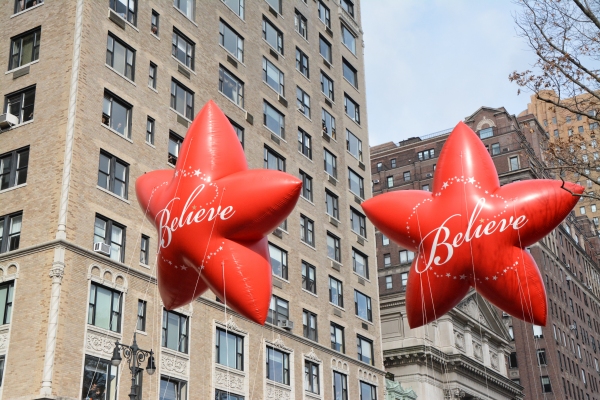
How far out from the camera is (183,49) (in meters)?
40.2

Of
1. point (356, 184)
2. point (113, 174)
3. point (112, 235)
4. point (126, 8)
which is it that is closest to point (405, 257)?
point (356, 184)

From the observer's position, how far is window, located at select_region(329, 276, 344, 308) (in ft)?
156

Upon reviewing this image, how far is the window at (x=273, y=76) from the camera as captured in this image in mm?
46812

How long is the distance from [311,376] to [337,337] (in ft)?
14.3

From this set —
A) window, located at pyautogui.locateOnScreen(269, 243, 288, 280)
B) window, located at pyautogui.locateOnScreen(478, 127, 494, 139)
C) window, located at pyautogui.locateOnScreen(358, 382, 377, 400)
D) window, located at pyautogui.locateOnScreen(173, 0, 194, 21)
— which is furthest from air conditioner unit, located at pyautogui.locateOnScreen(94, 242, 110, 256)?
window, located at pyautogui.locateOnScreen(478, 127, 494, 139)

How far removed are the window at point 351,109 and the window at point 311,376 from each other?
19290mm

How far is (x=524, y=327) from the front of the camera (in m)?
86.6

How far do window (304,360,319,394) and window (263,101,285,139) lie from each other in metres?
13.1

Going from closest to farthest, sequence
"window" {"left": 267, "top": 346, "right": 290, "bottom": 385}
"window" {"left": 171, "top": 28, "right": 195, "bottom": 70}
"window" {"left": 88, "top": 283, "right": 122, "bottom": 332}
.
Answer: "window" {"left": 88, "top": 283, "right": 122, "bottom": 332} < "window" {"left": 171, "top": 28, "right": 195, "bottom": 70} < "window" {"left": 267, "top": 346, "right": 290, "bottom": 385}

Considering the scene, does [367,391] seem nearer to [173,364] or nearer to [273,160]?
[273,160]

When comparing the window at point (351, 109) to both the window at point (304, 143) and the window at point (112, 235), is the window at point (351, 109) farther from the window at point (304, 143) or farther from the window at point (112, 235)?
the window at point (112, 235)

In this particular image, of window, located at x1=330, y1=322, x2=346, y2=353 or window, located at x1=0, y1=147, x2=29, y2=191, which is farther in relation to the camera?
window, located at x1=330, y1=322, x2=346, y2=353

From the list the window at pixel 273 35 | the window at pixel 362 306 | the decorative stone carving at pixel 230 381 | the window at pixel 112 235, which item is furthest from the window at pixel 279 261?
the window at pixel 273 35

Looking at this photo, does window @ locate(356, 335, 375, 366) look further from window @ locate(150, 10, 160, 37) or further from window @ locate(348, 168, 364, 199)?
window @ locate(150, 10, 160, 37)
